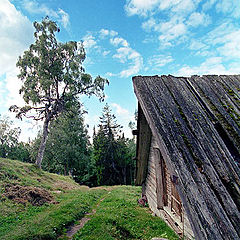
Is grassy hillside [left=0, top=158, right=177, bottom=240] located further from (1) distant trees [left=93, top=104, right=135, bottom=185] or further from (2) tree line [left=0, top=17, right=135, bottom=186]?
(1) distant trees [left=93, top=104, right=135, bottom=185]

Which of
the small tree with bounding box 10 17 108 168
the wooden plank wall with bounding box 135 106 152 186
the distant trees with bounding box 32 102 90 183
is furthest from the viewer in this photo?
the distant trees with bounding box 32 102 90 183

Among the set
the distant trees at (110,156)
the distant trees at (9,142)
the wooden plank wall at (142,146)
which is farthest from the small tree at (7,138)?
the wooden plank wall at (142,146)

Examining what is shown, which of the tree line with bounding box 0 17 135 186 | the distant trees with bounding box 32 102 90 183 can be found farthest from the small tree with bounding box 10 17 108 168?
the distant trees with bounding box 32 102 90 183

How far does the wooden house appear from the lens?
1.65 meters

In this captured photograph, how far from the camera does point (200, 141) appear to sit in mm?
2453

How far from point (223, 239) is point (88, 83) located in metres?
20.3

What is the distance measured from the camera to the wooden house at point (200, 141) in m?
1.65

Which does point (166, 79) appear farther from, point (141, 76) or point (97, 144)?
point (97, 144)

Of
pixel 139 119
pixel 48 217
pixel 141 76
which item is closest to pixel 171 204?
pixel 139 119

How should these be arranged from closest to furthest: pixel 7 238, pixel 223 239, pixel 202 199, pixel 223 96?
pixel 223 239
pixel 202 199
pixel 223 96
pixel 7 238

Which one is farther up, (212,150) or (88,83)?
(88,83)

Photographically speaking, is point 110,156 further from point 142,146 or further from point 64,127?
point 142,146

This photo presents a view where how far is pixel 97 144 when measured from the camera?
37.1m

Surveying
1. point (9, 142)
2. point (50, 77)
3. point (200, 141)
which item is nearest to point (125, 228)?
point (200, 141)
